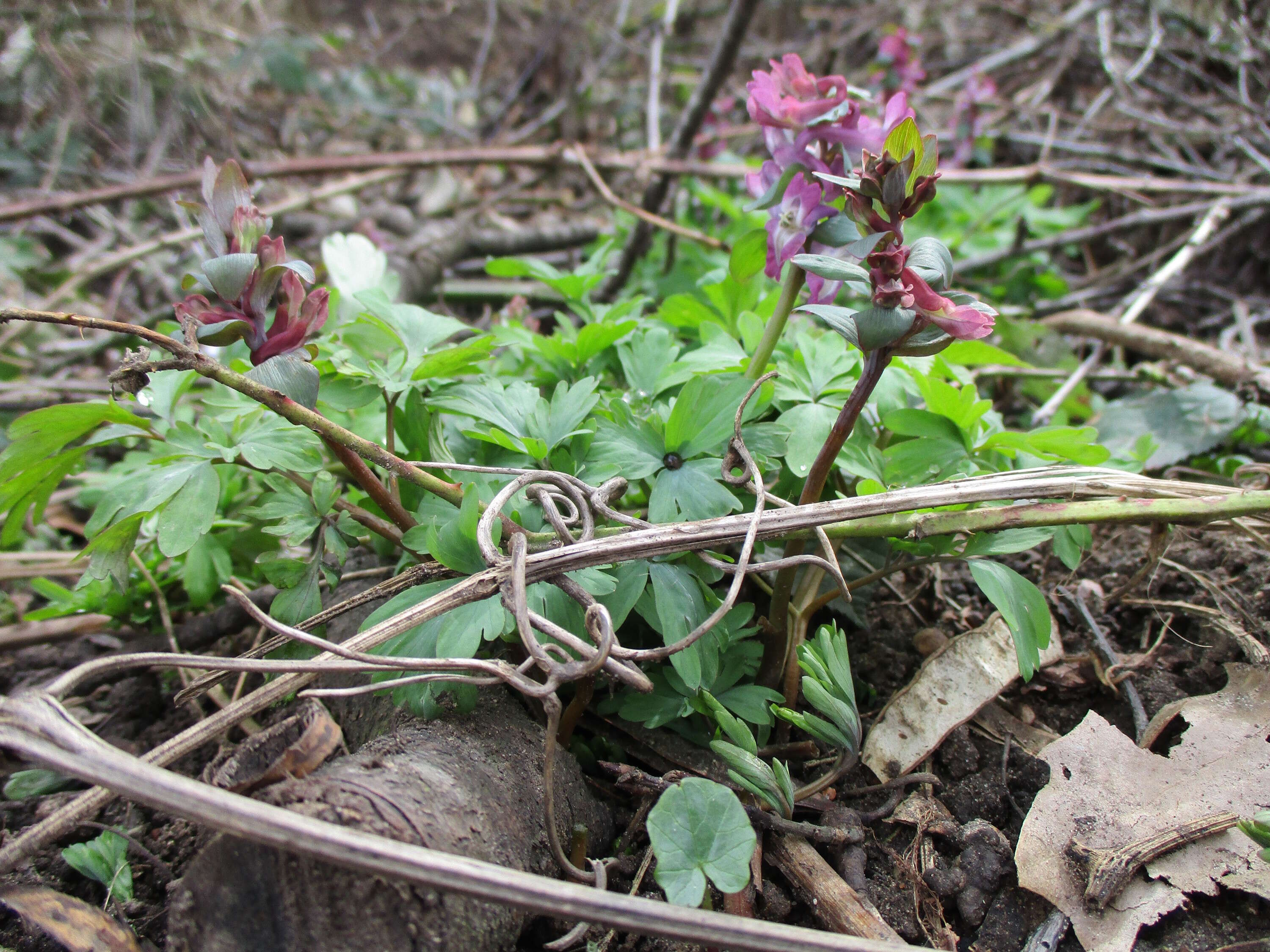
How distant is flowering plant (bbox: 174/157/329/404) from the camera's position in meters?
1.13

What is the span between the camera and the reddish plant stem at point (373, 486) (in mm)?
1288

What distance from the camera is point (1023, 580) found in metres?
1.33

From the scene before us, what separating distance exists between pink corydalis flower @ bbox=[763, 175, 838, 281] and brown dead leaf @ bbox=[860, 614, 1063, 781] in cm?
86

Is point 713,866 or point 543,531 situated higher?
point 543,531

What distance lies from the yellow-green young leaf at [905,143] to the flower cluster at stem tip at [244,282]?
35.2 inches

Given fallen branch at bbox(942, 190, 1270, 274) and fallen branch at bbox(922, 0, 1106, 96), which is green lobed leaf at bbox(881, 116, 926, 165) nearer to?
fallen branch at bbox(942, 190, 1270, 274)

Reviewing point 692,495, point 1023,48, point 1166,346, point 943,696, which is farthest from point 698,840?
point 1023,48

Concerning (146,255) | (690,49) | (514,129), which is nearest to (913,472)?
(146,255)

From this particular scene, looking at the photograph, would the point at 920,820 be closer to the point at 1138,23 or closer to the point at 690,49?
the point at 1138,23

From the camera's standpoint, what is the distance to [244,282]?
1104mm

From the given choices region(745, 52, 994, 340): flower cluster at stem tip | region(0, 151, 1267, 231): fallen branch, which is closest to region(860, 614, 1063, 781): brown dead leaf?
region(745, 52, 994, 340): flower cluster at stem tip

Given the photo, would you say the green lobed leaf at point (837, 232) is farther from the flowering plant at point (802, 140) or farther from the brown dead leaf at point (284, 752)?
the brown dead leaf at point (284, 752)

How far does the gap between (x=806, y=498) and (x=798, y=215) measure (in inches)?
21.2

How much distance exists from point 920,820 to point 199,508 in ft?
4.68
